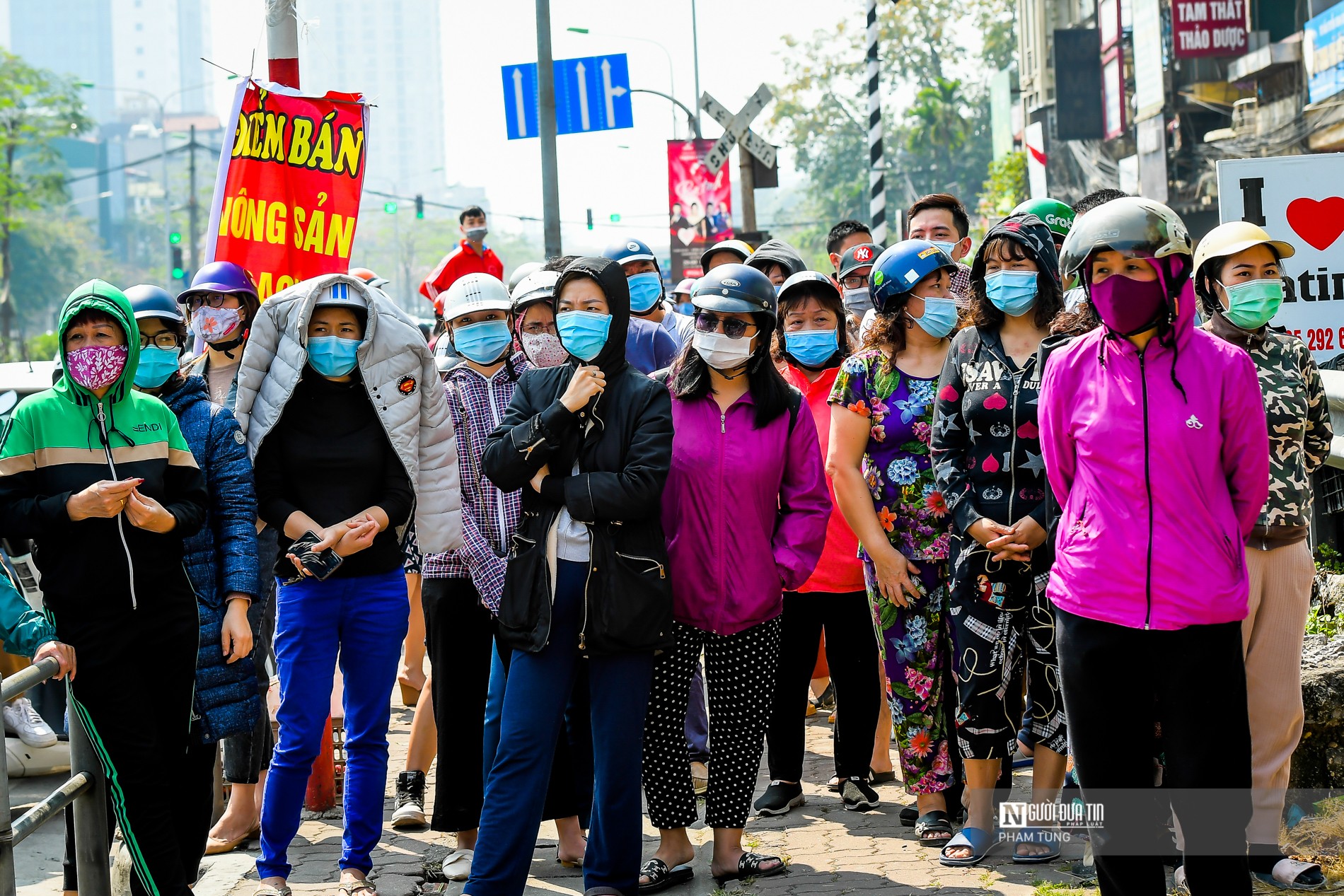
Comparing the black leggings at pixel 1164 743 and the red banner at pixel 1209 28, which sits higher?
the red banner at pixel 1209 28

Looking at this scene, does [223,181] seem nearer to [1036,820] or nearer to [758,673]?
[758,673]

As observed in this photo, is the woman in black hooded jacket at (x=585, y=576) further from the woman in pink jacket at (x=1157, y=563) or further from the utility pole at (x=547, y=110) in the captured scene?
the utility pole at (x=547, y=110)

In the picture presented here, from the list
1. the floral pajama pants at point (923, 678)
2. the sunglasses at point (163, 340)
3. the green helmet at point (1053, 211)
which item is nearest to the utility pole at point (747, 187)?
the green helmet at point (1053, 211)

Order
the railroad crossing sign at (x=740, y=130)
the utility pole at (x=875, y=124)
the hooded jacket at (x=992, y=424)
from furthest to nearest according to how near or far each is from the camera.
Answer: the utility pole at (x=875, y=124) → the railroad crossing sign at (x=740, y=130) → the hooded jacket at (x=992, y=424)

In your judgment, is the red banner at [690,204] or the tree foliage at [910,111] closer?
the red banner at [690,204]

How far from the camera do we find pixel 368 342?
504cm

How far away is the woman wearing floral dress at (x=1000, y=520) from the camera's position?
16.3ft

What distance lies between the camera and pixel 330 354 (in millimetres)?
5004

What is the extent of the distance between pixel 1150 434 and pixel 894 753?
135 inches

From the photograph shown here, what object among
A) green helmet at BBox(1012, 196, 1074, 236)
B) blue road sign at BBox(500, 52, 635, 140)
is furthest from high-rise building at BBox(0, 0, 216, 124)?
green helmet at BBox(1012, 196, 1074, 236)

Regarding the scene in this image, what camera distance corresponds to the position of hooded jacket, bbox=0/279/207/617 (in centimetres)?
429

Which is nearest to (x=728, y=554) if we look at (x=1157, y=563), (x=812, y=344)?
(x=812, y=344)

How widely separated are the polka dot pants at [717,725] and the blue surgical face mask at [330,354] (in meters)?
1.49

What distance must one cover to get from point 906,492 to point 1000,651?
2.42 ft
